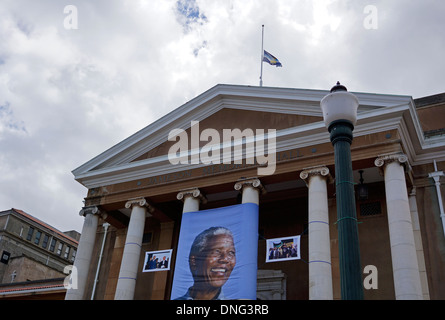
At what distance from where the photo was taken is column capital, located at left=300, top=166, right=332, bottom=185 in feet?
54.7

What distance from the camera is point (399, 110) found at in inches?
627

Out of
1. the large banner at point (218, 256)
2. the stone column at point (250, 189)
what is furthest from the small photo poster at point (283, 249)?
the stone column at point (250, 189)

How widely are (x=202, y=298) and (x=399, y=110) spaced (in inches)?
363

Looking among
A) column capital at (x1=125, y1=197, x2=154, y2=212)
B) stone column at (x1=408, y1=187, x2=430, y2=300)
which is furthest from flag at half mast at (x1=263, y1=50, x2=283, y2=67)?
stone column at (x1=408, y1=187, x2=430, y2=300)

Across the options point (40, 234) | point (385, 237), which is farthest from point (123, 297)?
point (40, 234)

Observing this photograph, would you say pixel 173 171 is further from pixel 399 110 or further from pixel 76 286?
pixel 399 110

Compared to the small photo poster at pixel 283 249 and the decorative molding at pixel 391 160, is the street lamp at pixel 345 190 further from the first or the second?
the small photo poster at pixel 283 249

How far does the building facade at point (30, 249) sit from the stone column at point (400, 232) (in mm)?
31037

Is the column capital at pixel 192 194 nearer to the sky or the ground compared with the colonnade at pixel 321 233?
nearer to the sky

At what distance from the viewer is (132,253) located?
18.9 metres

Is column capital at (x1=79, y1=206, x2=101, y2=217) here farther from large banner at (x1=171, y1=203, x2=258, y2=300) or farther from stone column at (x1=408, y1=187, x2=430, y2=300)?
stone column at (x1=408, y1=187, x2=430, y2=300)

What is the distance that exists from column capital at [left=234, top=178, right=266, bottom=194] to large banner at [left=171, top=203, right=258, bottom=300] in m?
0.90

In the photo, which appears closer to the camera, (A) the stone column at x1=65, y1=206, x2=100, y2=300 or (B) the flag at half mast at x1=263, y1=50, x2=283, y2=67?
(A) the stone column at x1=65, y1=206, x2=100, y2=300

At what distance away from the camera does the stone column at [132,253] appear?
60.0 feet
